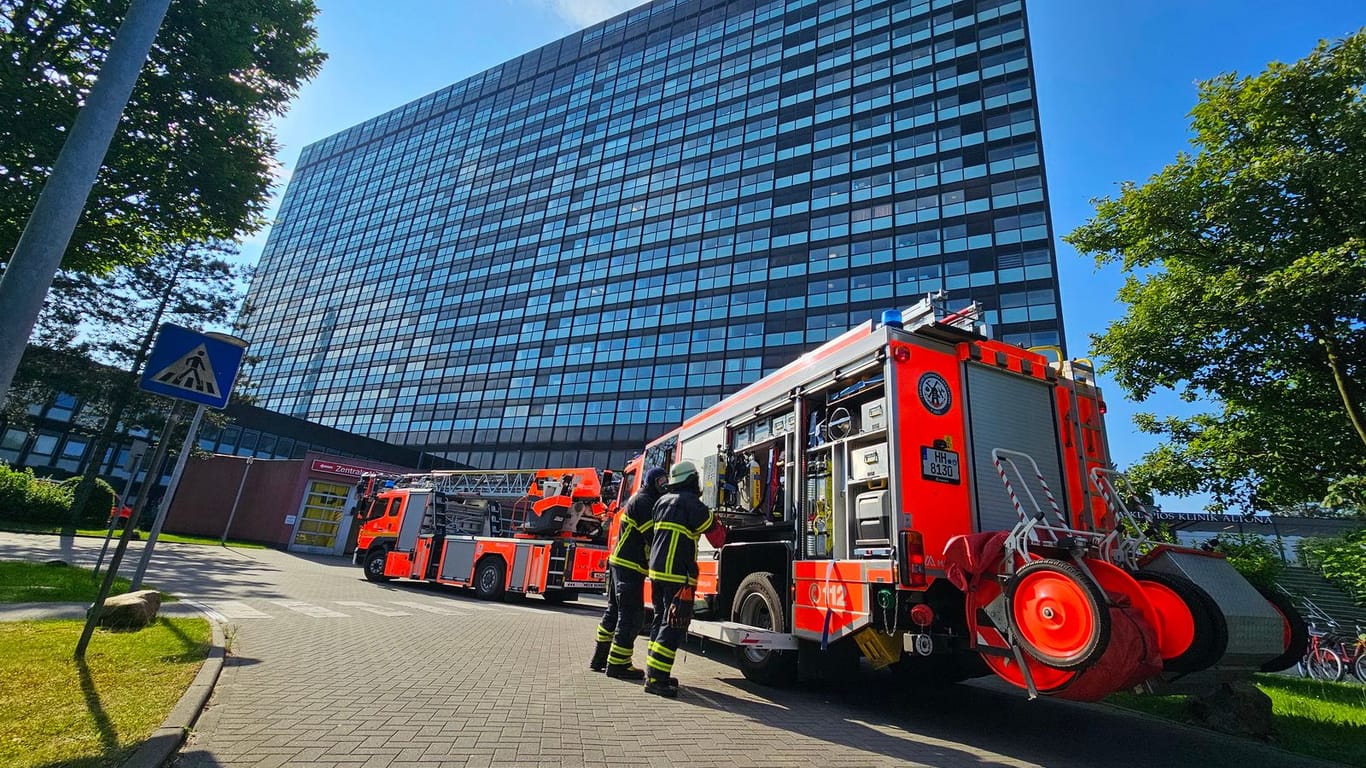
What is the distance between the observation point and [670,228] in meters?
49.6

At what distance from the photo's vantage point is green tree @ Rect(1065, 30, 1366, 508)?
916 cm

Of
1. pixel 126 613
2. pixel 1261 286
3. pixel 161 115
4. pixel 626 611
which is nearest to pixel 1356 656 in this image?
pixel 1261 286

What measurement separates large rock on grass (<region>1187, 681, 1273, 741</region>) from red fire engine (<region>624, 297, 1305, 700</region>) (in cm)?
169

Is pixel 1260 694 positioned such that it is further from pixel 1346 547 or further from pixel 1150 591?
pixel 1346 547

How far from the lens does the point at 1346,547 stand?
8219 millimetres

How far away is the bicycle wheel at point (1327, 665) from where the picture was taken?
37.0ft

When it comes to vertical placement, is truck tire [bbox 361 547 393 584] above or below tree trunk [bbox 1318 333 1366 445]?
below

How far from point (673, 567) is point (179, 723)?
136 inches

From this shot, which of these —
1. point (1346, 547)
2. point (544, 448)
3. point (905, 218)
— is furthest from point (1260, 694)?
point (544, 448)

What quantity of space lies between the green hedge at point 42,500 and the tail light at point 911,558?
3047 cm

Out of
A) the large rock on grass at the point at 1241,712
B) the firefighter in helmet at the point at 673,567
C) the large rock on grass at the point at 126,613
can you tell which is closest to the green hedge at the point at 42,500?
the large rock on grass at the point at 126,613

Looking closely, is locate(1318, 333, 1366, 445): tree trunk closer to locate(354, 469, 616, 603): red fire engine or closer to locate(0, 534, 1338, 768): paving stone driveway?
locate(0, 534, 1338, 768): paving stone driveway

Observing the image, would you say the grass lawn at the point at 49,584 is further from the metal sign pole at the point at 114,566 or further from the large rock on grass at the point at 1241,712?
the large rock on grass at the point at 1241,712

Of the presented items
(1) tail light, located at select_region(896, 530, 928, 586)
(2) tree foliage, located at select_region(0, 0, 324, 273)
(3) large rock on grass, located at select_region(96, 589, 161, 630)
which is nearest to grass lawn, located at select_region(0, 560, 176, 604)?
(3) large rock on grass, located at select_region(96, 589, 161, 630)
